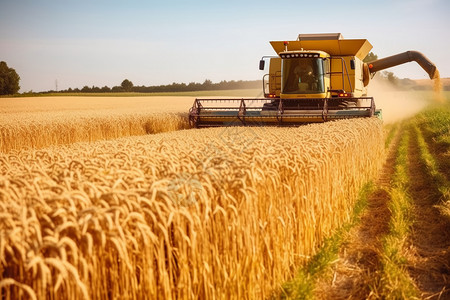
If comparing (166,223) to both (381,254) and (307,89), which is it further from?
(307,89)

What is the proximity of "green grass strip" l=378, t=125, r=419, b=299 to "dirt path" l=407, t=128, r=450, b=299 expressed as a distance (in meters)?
0.12

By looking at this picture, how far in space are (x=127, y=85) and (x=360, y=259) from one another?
95.1 m

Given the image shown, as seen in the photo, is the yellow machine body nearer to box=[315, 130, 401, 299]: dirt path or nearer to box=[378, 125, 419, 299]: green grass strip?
box=[378, 125, 419, 299]: green grass strip

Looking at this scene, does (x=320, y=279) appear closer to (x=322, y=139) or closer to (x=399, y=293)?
(x=399, y=293)

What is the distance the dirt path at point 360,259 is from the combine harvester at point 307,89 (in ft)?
20.0

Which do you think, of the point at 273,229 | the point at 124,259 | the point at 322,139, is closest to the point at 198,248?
the point at 124,259

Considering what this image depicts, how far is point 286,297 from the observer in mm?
4168

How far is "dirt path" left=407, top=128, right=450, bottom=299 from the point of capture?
16.1 feet

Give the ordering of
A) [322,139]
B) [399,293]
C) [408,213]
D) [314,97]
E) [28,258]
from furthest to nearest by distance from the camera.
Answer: [314,97]
[408,213]
[322,139]
[399,293]
[28,258]

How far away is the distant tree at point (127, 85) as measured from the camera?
93.6 m

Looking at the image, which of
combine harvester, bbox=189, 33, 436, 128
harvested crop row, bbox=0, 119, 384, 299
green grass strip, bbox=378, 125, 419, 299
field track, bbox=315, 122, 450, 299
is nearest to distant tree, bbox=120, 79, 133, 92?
combine harvester, bbox=189, 33, 436, 128

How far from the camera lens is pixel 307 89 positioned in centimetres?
1460

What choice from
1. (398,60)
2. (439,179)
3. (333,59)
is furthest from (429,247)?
(398,60)

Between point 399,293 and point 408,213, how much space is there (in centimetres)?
295
